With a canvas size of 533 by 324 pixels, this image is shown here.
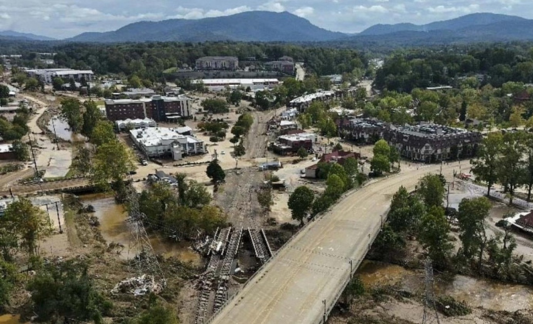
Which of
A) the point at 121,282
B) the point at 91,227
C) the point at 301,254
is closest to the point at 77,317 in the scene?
the point at 121,282

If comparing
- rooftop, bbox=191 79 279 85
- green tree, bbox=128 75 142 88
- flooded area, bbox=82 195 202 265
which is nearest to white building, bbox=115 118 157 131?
flooded area, bbox=82 195 202 265

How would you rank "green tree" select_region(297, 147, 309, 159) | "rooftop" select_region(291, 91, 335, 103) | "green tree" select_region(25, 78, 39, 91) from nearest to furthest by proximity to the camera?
"green tree" select_region(297, 147, 309, 159) < "rooftop" select_region(291, 91, 335, 103) < "green tree" select_region(25, 78, 39, 91)

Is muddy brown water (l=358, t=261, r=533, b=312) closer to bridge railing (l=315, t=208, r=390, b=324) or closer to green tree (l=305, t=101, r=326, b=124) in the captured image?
bridge railing (l=315, t=208, r=390, b=324)

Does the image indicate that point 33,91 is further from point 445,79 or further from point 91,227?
point 445,79

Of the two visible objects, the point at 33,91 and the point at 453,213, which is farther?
the point at 33,91

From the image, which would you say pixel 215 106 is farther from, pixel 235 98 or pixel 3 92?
pixel 3 92

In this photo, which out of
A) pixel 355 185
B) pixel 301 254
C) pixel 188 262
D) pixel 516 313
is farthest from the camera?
pixel 355 185
